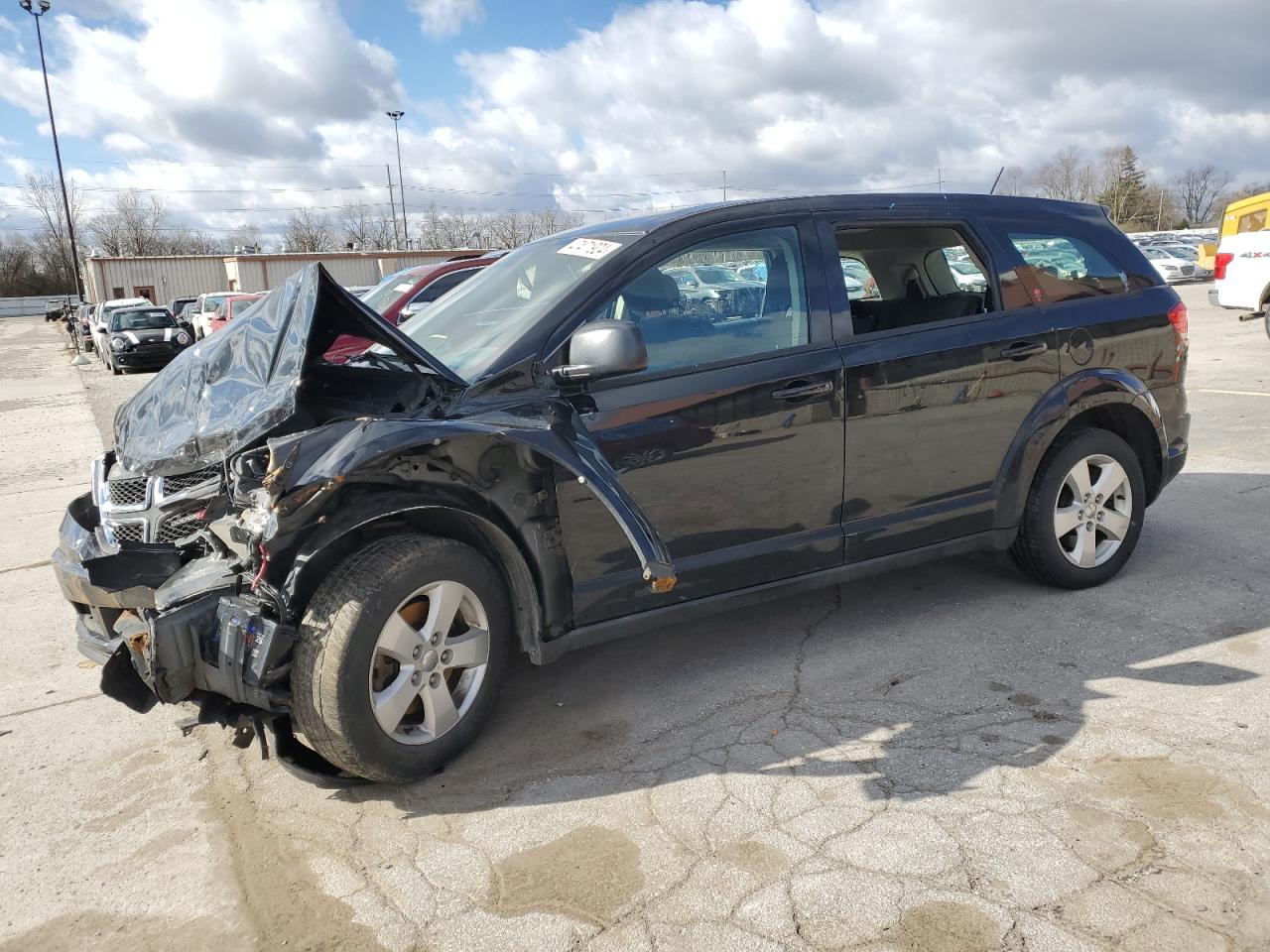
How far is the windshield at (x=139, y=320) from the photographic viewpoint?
2347 centimetres

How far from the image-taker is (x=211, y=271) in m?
59.5

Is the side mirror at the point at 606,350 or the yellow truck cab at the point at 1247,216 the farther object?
the yellow truck cab at the point at 1247,216

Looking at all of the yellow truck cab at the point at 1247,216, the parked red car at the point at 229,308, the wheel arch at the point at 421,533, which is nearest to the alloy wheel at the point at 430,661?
the wheel arch at the point at 421,533

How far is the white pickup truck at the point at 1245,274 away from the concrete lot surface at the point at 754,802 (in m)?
12.5

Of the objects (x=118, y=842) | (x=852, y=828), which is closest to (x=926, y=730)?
(x=852, y=828)

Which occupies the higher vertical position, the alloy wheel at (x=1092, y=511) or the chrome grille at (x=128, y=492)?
the chrome grille at (x=128, y=492)

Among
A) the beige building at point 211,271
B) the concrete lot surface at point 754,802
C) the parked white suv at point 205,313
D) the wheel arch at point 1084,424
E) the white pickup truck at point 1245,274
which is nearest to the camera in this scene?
the concrete lot surface at point 754,802

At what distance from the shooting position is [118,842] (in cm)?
297

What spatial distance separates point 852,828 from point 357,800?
62.4 inches

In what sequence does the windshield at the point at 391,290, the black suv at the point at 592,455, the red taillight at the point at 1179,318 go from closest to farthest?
1. the black suv at the point at 592,455
2. the red taillight at the point at 1179,318
3. the windshield at the point at 391,290

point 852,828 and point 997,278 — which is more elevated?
point 997,278

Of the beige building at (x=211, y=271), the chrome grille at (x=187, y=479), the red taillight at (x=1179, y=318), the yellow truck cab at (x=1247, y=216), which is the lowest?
the chrome grille at (x=187, y=479)

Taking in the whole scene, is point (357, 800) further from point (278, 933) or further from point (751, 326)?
point (751, 326)

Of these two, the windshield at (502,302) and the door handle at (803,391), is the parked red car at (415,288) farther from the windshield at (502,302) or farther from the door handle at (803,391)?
the door handle at (803,391)
